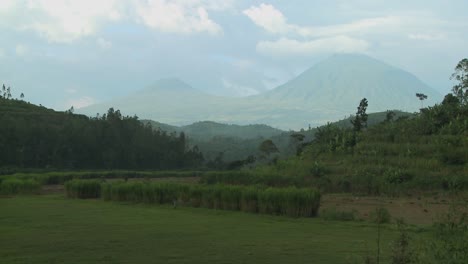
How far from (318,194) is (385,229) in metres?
4.89

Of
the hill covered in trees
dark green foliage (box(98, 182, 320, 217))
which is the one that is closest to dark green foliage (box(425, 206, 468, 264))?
dark green foliage (box(98, 182, 320, 217))

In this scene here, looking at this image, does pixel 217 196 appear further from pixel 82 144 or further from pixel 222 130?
pixel 222 130

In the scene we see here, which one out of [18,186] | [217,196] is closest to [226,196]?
[217,196]

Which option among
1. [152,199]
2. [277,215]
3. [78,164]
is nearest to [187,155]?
[78,164]

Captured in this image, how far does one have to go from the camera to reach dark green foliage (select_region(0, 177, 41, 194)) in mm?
35281

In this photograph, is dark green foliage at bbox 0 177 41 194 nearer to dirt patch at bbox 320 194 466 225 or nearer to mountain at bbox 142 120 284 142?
dirt patch at bbox 320 194 466 225

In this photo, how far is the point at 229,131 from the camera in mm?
188125

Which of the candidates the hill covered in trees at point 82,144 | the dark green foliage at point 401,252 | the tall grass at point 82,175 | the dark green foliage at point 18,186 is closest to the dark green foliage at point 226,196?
the dark green foliage at point 18,186

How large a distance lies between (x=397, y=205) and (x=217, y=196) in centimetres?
966

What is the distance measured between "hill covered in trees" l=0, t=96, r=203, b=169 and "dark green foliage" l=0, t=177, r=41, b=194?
24920mm

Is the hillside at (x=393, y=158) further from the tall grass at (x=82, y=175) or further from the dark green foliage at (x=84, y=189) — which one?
the tall grass at (x=82, y=175)

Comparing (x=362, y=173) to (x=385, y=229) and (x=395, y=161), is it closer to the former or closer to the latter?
(x=395, y=161)

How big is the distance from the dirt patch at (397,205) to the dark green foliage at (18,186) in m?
19.0

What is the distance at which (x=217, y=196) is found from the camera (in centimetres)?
2467
